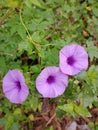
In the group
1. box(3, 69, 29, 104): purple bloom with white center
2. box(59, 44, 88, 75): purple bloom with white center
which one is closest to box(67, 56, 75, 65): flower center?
box(59, 44, 88, 75): purple bloom with white center

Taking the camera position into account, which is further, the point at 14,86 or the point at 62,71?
the point at 14,86

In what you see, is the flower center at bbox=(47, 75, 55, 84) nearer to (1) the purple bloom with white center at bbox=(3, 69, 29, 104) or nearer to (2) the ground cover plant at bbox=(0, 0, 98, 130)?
(2) the ground cover plant at bbox=(0, 0, 98, 130)

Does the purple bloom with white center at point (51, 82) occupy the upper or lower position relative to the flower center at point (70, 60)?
lower

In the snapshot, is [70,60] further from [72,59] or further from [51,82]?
[51,82]

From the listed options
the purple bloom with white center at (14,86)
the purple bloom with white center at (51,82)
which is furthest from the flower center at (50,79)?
the purple bloom with white center at (14,86)

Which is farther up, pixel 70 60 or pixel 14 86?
pixel 70 60

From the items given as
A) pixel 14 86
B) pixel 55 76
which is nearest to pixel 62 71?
pixel 55 76

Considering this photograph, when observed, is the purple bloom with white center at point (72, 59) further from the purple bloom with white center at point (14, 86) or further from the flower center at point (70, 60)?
the purple bloom with white center at point (14, 86)

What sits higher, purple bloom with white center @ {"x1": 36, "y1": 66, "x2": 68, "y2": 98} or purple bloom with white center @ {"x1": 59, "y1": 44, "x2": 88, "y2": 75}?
purple bloom with white center @ {"x1": 59, "y1": 44, "x2": 88, "y2": 75}
